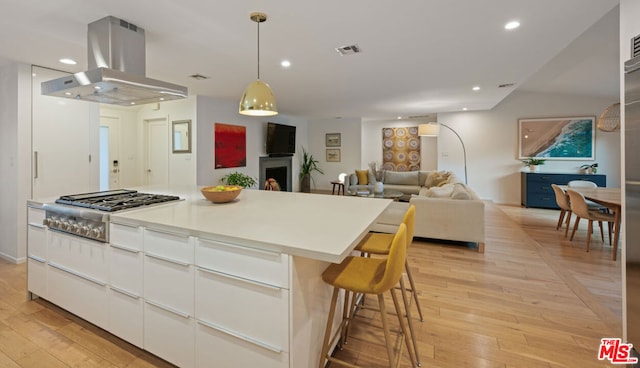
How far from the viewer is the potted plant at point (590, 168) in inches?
259

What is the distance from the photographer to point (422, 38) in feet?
9.25

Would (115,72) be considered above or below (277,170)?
above

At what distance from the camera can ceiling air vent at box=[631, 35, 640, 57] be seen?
1.66 metres

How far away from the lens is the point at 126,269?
6.06 ft

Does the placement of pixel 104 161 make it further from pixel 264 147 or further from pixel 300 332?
pixel 300 332

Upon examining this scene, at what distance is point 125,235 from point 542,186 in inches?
309

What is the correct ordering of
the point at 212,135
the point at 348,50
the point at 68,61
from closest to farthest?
the point at 348,50 → the point at 68,61 → the point at 212,135

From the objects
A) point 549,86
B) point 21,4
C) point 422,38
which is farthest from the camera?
point 549,86

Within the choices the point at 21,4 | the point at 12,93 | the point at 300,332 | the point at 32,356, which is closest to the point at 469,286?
the point at 300,332

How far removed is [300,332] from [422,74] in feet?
12.4

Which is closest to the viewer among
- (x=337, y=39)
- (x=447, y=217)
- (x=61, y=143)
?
(x=337, y=39)

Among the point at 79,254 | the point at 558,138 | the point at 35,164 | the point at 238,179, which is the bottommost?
the point at 79,254

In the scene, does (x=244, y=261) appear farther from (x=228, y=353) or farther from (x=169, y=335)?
(x=169, y=335)

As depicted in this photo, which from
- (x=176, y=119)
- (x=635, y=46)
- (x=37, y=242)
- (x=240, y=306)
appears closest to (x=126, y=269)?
(x=240, y=306)
